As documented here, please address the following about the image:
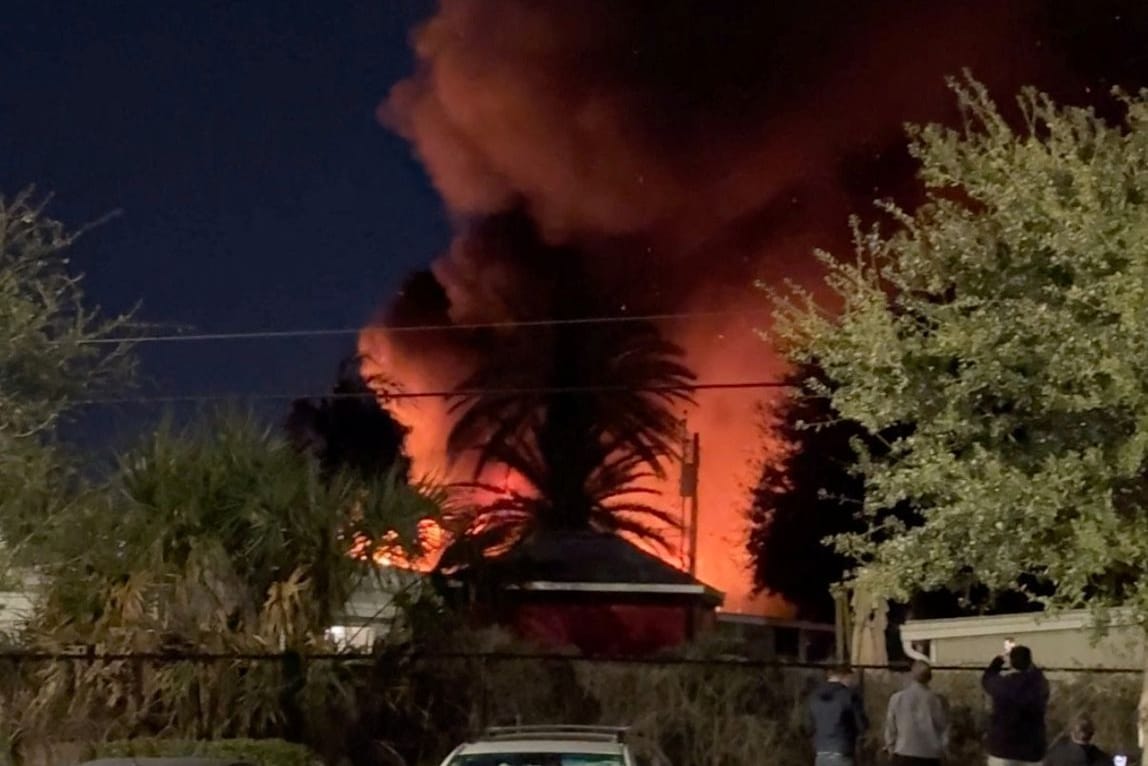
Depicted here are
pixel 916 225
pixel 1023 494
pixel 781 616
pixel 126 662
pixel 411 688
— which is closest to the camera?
pixel 1023 494

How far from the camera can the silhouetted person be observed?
13758 millimetres

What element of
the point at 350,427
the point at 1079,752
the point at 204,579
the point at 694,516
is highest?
the point at 350,427

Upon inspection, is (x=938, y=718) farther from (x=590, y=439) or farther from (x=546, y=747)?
(x=590, y=439)

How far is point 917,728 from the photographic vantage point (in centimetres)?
1377

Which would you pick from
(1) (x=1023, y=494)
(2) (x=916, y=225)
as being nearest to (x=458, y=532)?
(2) (x=916, y=225)

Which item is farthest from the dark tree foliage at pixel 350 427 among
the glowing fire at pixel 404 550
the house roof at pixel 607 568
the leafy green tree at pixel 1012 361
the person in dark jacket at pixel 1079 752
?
the leafy green tree at pixel 1012 361

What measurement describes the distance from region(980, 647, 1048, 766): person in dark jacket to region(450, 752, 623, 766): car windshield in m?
4.45

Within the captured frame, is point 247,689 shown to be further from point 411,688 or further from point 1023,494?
point 1023,494

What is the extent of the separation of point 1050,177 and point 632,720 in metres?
8.29

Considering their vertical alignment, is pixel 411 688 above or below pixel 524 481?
below

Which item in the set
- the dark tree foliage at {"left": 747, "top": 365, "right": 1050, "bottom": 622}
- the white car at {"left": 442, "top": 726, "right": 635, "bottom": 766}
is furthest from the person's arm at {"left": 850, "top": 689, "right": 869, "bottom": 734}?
the dark tree foliage at {"left": 747, "top": 365, "right": 1050, "bottom": 622}

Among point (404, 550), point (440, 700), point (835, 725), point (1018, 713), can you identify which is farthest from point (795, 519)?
point (1018, 713)

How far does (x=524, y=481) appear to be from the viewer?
37.8 meters

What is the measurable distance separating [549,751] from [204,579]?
6.97 meters
